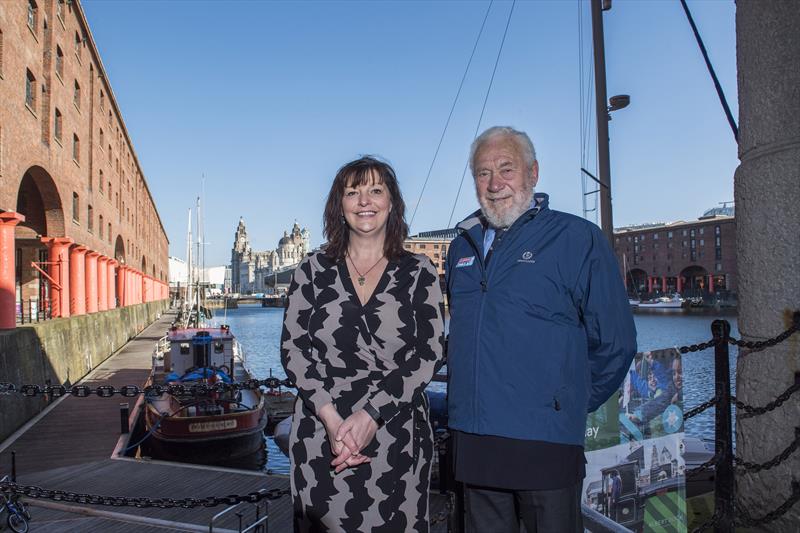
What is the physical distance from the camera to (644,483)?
3.35 m

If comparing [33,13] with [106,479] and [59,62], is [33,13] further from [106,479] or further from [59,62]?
[106,479]

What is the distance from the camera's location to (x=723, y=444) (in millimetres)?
3684

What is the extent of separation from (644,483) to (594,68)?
435cm

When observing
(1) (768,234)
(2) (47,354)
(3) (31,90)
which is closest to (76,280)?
(2) (47,354)

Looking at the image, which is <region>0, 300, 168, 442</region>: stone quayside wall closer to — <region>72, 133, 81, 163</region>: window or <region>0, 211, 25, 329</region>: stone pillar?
<region>0, 211, 25, 329</region>: stone pillar

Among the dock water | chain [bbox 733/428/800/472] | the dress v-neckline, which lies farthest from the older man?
the dock water

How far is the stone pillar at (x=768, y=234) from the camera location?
3.86 meters

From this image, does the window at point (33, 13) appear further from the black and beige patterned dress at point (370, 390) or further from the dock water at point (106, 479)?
the black and beige patterned dress at point (370, 390)

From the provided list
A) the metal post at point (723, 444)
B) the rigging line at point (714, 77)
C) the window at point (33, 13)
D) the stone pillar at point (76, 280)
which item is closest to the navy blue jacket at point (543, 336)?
the metal post at point (723, 444)

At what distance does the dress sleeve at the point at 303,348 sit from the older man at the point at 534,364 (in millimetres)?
593

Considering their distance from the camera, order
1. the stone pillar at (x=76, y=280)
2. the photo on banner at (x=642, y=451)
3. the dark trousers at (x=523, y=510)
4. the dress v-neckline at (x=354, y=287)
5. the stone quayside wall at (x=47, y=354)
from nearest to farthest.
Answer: the dark trousers at (x=523, y=510) → the dress v-neckline at (x=354, y=287) → the photo on banner at (x=642, y=451) → the stone quayside wall at (x=47, y=354) → the stone pillar at (x=76, y=280)

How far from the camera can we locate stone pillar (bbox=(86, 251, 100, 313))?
24.1 meters

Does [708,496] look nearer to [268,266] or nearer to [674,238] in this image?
[674,238]

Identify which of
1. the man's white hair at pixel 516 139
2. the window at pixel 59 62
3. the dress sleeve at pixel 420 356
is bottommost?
the dress sleeve at pixel 420 356
